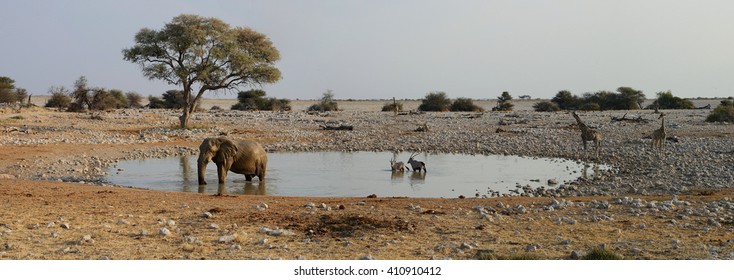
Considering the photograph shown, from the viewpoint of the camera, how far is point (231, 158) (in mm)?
17453

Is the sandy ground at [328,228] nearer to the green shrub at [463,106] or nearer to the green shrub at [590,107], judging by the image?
the green shrub at [590,107]

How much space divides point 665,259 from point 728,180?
955cm

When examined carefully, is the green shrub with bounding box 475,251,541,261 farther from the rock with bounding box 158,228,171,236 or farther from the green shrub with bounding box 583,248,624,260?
the rock with bounding box 158,228,171,236

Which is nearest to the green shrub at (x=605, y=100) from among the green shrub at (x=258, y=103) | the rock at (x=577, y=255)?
the green shrub at (x=258, y=103)

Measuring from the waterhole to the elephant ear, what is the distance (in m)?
0.79

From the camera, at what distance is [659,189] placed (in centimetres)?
1509

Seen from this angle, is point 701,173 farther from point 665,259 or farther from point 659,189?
point 665,259

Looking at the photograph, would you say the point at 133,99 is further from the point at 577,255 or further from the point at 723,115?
the point at 577,255

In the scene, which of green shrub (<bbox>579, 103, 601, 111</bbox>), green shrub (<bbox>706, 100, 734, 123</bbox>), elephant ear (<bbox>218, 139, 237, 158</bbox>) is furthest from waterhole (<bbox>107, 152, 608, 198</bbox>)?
green shrub (<bbox>579, 103, 601, 111</bbox>)

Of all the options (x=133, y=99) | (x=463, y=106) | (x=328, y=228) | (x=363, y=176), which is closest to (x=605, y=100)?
(x=463, y=106)

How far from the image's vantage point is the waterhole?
16391mm

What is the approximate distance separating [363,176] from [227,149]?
12.7 feet

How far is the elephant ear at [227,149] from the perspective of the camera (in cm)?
1736

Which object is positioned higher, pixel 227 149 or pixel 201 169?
pixel 227 149
